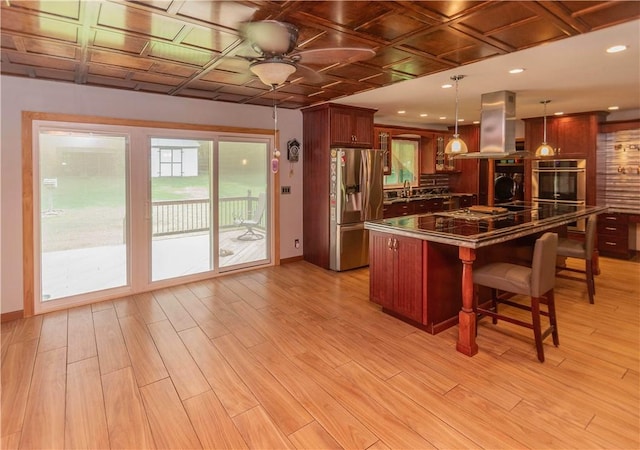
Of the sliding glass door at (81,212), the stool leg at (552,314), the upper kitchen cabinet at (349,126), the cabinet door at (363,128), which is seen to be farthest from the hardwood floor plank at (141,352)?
the cabinet door at (363,128)

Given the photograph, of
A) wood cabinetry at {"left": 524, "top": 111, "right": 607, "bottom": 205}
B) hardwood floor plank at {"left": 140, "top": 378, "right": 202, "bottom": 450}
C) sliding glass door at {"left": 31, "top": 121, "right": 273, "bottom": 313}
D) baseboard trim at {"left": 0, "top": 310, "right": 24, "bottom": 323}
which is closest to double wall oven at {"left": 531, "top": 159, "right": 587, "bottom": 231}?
wood cabinetry at {"left": 524, "top": 111, "right": 607, "bottom": 205}

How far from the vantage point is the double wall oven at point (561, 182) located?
241 inches

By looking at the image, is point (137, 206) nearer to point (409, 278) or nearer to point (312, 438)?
point (409, 278)

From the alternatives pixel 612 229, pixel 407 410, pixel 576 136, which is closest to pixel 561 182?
pixel 576 136

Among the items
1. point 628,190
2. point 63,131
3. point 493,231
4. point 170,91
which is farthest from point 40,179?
point 628,190

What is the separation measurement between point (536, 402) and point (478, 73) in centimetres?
305

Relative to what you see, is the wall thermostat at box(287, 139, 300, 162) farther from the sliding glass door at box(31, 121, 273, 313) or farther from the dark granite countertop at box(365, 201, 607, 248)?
the dark granite countertop at box(365, 201, 607, 248)

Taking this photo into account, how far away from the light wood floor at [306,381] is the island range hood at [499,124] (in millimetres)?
1940

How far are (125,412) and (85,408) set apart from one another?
10.8 inches

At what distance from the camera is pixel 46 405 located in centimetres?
227

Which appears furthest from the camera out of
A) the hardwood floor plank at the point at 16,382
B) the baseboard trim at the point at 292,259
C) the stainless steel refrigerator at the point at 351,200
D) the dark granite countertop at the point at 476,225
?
the baseboard trim at the point at 292,259

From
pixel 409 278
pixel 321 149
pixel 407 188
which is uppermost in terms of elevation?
pixel 321 149

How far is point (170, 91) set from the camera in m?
4.40

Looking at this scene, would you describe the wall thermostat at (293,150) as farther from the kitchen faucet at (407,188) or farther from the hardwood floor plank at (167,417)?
the hardwood floor plank at (167,417)
